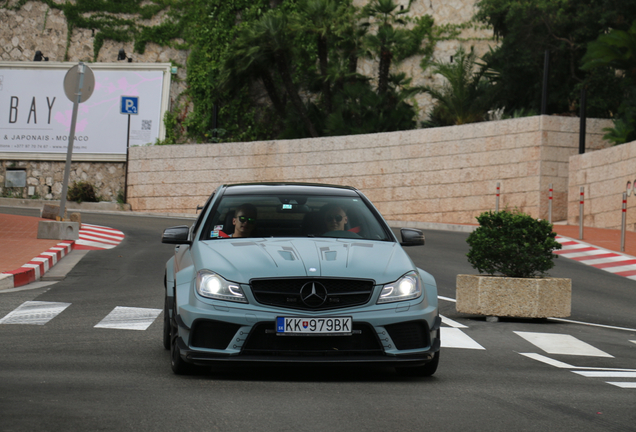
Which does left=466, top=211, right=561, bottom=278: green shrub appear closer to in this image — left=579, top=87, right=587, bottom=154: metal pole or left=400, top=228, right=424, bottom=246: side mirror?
left=400, top=228, right=424, bottom=246: side mirror

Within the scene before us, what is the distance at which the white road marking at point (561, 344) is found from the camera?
8656mm

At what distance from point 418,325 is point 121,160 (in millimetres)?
31278

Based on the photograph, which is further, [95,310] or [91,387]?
[95,310]

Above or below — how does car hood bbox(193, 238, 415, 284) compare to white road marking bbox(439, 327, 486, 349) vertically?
above

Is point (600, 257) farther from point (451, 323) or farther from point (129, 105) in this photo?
point (129, 105)

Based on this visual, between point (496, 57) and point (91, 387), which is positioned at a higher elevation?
point (496, 57)

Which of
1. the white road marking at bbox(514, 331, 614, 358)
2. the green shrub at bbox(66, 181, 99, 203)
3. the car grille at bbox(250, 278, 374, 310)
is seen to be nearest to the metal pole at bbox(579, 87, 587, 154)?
the white road marking at bbox(514, 331, 614, 358)

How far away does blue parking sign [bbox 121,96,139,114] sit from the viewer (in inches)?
1406

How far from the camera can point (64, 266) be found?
15.0 metres

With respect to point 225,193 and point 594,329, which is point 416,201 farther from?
point 225,193

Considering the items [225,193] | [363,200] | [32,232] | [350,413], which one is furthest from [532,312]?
[32,232]

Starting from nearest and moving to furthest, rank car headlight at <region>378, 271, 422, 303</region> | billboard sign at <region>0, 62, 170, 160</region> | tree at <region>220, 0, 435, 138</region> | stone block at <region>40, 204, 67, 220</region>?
car headlight at <region>378, 271, 422, 303</region>
stone block at <region>40, 204, 67, 220</region>
tree at <region>220, 0, 435, 138</region>
billboard sign at <region>0, 62, 170, 160</region>

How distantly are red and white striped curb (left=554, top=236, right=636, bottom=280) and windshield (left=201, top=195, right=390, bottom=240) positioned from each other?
32.3 ft

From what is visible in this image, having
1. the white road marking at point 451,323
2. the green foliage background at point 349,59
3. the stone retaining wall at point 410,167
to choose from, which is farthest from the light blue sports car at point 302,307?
the stone retaining wall at point 410,167
